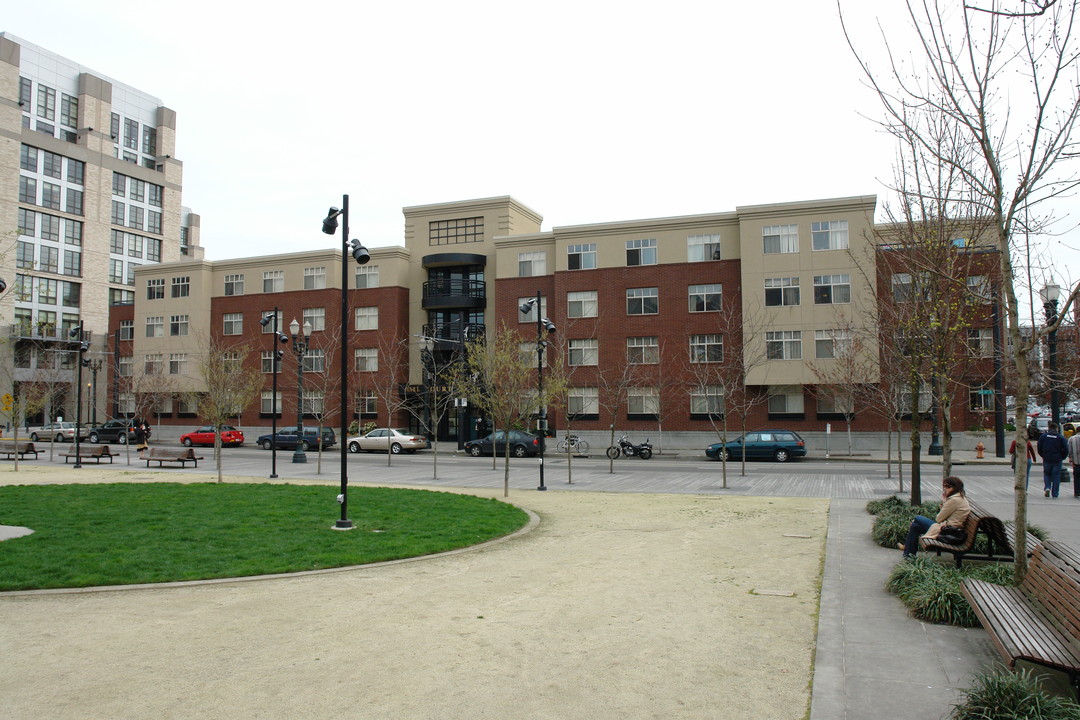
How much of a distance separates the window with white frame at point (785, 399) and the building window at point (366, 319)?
2649 centimetres

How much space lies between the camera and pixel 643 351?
45.2 meters

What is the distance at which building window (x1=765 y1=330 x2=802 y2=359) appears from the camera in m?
41.4

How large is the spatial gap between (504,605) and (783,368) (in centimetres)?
3585

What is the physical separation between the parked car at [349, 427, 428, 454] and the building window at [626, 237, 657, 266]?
16298 millimetres

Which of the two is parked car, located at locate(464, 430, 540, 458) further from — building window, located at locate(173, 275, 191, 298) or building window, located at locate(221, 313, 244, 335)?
building window, located at locate(173, 275, 191, 298)

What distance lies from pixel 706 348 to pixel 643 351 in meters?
3.66

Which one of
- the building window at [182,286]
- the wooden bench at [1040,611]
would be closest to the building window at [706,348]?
the wooden bench at [1040,611]

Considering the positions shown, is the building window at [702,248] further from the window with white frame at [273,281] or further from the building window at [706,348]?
the window with white frame at [273,281]

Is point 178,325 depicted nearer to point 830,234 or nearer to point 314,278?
point 314,278

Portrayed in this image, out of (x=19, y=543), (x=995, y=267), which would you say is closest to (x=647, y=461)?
(x=995, y=267)

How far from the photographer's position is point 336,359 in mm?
54156

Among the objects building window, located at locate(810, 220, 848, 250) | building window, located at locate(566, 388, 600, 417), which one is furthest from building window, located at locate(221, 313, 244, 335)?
building window, located at locate(810, 220, 848, 250)

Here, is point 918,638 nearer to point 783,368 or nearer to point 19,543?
point 19,543

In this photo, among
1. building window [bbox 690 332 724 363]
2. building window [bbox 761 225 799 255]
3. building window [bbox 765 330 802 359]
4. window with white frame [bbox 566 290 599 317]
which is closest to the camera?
building window [bbox 765 330 802 359]
